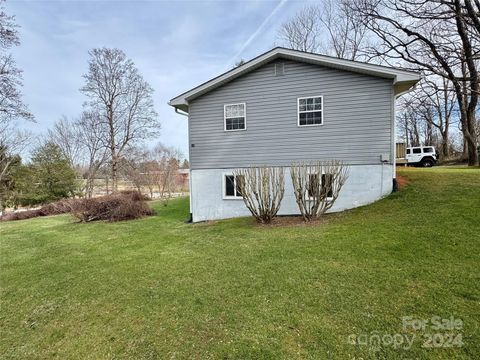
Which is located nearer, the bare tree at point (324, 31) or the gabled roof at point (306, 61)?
the gabled roof at point (306, 61)

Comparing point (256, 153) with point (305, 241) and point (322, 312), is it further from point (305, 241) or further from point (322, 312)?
point (322, 312)

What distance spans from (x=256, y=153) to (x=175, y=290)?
667cm

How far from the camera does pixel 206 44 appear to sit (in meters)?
14.9

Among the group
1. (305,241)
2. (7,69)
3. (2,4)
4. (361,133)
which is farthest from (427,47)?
Answer: (7,69)

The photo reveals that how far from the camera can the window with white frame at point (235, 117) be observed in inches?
407

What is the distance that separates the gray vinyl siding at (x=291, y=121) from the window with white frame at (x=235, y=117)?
17cm

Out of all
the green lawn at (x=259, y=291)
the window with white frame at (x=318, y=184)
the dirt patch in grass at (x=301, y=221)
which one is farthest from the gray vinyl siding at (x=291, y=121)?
the green lawn at (x=259, y=291)

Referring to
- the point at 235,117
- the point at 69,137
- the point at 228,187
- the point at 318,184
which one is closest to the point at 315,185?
the point at 318,184

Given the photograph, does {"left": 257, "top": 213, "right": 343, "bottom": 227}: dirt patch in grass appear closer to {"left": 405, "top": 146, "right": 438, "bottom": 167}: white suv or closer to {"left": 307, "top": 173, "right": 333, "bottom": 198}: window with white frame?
{"left": 307, "top": 173, "right": 333, "bottom": 198}: window with white frame

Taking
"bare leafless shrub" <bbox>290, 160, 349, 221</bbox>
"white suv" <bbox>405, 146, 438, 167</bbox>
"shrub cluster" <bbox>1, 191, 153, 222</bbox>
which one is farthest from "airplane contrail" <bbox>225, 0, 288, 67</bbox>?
"white suv" <bbox>405, 146, 438, 167</bbox>

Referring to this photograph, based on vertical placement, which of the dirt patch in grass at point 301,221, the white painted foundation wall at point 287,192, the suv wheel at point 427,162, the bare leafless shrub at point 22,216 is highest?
the suv wheel at point 427,162

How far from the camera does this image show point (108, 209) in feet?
40.1

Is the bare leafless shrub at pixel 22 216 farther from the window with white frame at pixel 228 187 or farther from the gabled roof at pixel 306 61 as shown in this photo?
the window with white frame at pixel 228 187

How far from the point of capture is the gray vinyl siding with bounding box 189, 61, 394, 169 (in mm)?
8883
